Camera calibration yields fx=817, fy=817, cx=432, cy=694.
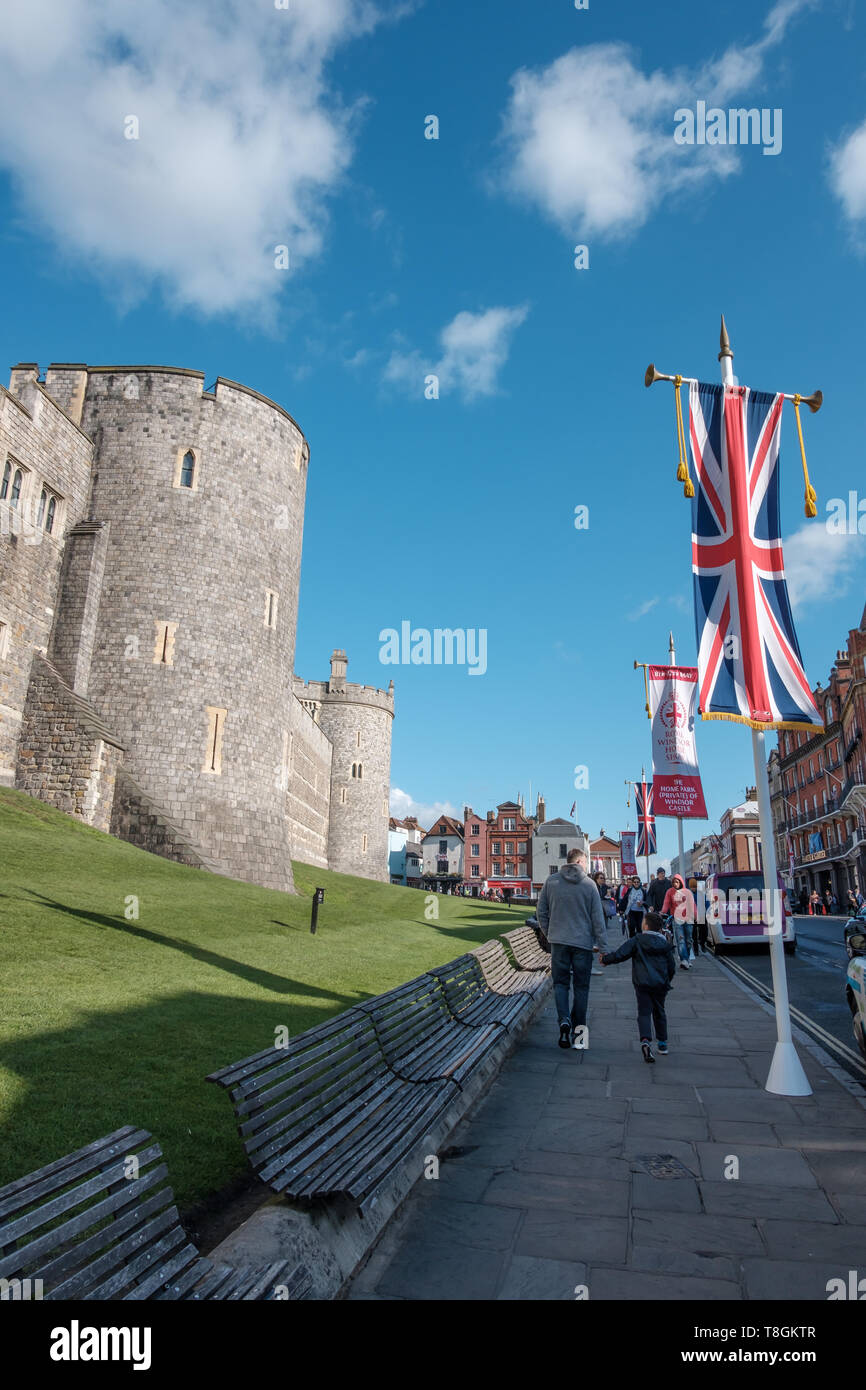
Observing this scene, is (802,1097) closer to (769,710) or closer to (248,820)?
(769,710)

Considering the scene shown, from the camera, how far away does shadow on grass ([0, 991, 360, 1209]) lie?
166 inches

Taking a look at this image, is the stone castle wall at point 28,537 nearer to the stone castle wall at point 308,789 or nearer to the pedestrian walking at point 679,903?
the pedestrian walking at point 679,903

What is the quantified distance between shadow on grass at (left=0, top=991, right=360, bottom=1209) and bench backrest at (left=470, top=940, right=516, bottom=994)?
3.22 meters

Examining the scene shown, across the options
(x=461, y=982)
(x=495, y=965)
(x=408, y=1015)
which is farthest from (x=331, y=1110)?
(x=495, y=965)

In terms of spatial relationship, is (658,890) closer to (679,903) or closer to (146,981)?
(679,903)

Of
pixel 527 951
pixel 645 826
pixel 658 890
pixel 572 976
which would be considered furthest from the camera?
pixel 645 826

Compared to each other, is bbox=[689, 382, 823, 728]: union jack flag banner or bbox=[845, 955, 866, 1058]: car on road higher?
bbox=[689, 382, 823, 728]: union jack flag banner

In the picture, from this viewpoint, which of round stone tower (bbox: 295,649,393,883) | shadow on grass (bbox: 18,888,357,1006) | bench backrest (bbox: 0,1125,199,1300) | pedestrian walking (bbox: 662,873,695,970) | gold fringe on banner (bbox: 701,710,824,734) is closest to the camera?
bench backrest (bbox: 0,1125,199,1300)

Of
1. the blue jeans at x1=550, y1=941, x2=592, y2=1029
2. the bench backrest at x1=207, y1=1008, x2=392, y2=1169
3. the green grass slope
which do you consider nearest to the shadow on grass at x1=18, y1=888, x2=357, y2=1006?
the green grass slope

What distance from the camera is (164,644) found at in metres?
23.5

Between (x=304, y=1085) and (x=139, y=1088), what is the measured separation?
164cm

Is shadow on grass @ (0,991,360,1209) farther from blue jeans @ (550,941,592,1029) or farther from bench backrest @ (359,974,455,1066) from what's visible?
blue jeans @ (550,941,592,1029)

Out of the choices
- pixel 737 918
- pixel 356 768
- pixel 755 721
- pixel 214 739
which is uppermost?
pixel 356 768
